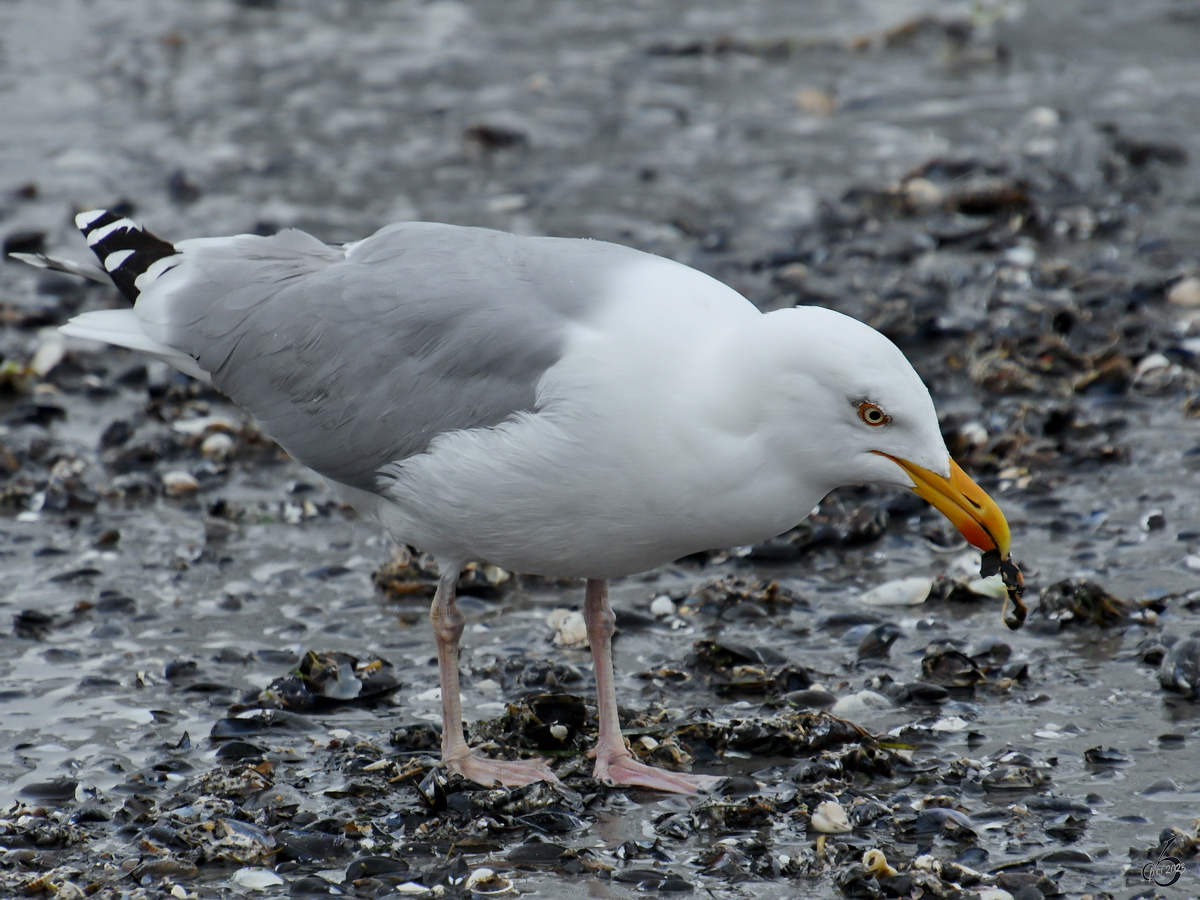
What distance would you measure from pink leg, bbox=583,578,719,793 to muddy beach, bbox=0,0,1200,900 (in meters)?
0.10

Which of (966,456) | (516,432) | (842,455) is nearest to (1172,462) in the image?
(966,456)

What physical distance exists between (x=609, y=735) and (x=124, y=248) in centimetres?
273

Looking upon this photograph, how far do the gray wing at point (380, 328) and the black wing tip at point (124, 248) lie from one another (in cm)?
22

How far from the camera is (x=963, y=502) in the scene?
4.53 metres

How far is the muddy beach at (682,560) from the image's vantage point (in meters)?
4.63

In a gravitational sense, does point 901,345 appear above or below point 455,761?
above

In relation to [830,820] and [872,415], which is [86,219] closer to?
[872,415]

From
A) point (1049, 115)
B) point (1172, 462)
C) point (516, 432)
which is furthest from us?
point (1049, 115)

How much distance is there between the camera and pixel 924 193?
996 centimetres

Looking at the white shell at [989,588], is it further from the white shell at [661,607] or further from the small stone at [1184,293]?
the small stone at [1184,293]

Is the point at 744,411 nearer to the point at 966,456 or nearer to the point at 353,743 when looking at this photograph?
the point at 353,743

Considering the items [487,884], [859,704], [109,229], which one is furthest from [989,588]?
[109,229]

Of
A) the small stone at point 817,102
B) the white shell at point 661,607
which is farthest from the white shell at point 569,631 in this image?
the small stone at point 817,102

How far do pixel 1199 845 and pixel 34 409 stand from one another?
6046mm
